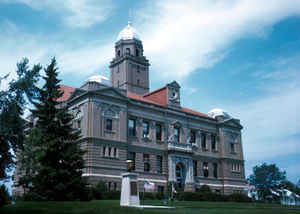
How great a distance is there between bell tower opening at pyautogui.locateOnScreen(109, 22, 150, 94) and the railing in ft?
52.0

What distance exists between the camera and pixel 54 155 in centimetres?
3073

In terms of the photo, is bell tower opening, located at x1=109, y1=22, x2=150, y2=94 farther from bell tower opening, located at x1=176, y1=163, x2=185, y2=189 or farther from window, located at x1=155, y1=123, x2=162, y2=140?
bell tower opening, located at x1=176, y1=163, x2=185, y2=189

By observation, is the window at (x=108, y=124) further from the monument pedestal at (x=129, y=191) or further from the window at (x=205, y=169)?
the monument pedestal at (x=129, y=191)

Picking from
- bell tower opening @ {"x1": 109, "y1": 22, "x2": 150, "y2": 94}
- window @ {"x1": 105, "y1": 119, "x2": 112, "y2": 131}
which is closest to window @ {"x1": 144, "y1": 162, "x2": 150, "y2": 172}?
window @ {"x1": 105, "y1": 119, "x2": 112, "y2": 131}

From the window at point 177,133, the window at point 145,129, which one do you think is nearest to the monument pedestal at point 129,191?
the window at point 145,129

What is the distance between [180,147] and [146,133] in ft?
19.8

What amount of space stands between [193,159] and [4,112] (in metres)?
39.2

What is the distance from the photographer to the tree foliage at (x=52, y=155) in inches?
1144

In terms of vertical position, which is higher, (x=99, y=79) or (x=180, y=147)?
(x=99, y=79)

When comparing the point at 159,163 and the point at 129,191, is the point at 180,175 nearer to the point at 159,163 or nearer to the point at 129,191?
the point at 159,163

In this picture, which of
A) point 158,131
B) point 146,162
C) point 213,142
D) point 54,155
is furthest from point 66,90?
point 213,142

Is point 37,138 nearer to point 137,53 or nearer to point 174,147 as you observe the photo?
point 174,147

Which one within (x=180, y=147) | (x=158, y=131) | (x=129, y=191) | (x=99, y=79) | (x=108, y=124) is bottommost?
(x=129, y=191)

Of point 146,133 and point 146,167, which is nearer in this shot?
point 146,167
